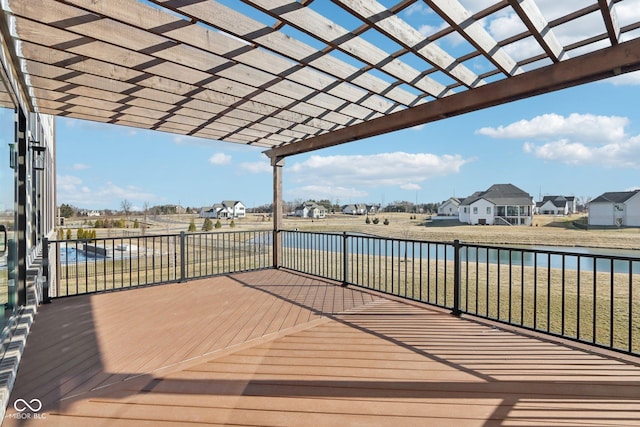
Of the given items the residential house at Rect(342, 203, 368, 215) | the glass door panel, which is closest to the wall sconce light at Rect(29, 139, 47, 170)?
the glass door panel

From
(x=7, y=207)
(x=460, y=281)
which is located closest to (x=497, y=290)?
(x=460, y=281)

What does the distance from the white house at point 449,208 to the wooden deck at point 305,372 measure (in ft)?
109

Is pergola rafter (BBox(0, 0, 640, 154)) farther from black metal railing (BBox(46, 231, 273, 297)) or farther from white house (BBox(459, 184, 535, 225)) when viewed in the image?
white house (BBox(459, 184, 535, 225))

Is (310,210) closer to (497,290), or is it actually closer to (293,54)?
(497,290)

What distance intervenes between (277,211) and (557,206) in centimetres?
3602

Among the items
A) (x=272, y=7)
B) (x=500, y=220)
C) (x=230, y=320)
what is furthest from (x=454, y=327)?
(x=500, y=220)

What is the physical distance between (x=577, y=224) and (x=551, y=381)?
29212 millimetres

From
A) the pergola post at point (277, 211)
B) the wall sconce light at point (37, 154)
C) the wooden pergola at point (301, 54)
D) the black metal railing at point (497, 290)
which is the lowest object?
the black metal railing at point (497, 290)

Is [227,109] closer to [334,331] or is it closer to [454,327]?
[334,331]

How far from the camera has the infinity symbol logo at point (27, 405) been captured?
176 centimetres

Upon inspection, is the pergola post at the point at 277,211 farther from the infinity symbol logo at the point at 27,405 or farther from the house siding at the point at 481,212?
the house siding at the point at 481,212

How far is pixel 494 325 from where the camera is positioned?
3.00 m

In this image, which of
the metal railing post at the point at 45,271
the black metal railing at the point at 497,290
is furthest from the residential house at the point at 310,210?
the metal railing post at the point at 45,271

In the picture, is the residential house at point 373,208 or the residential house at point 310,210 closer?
the residential house at point 310,210
